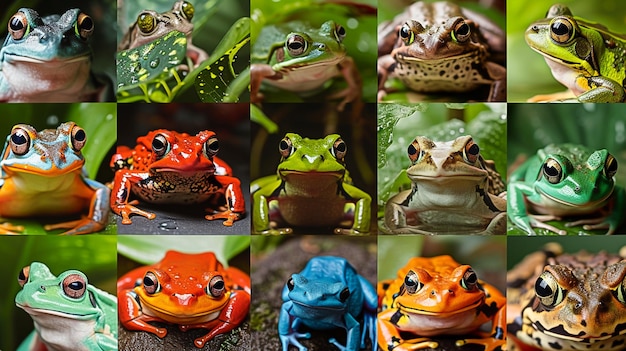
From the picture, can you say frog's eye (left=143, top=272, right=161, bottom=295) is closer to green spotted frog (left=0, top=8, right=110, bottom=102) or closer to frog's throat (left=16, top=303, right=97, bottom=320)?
frog's throat (left=16, top=303, right=97, bottom=320)

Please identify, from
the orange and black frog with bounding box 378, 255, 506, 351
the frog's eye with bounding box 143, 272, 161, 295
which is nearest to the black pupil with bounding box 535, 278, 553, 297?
the orange and black frog with bounding box 378, 255, 506, 351

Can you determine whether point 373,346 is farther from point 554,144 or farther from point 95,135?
point 95,135

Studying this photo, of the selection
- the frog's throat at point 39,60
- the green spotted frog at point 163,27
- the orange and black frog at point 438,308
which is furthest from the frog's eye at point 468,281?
the frog's throat at point 39,60

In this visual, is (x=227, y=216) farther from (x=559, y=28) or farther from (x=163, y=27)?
(x=559, y=28)

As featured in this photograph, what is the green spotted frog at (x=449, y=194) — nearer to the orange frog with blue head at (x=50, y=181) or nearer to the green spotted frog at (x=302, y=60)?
the green spotted frog at (x=302, y=60)

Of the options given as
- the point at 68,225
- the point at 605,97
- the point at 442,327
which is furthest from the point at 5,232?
the point at 605,97

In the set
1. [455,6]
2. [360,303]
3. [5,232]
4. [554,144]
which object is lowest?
[360,303]
